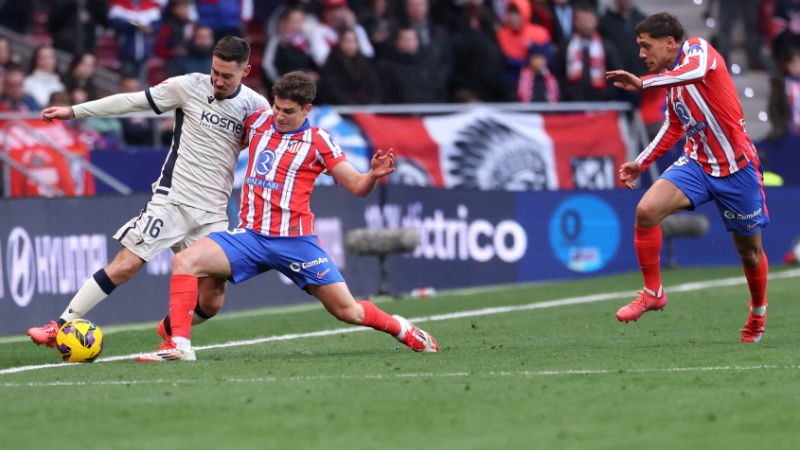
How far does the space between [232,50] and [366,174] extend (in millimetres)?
1308

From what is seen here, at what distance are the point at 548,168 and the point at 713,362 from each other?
10926mm

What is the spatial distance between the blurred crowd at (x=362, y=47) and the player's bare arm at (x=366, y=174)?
781 centimetres

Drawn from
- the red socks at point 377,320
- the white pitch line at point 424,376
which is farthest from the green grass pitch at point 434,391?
the red socks at point 377,320

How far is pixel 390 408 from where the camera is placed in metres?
7.48

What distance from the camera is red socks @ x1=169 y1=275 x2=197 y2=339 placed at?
381 inches

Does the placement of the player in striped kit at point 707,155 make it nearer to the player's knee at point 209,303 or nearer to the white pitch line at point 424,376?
the white pitch line at point 424,376

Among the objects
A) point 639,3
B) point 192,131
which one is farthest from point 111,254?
point 639,3

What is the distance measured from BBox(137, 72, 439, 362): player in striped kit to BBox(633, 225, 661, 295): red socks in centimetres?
195

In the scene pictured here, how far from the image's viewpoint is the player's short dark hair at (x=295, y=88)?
9.59 metres

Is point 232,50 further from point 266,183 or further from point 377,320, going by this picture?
point 377,320

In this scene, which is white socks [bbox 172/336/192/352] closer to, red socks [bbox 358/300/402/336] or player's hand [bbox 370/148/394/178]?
red socks [bbox 358/300/402/336]

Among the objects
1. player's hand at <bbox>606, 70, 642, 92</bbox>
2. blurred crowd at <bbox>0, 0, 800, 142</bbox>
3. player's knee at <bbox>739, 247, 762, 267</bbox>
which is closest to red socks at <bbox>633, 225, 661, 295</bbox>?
player's knee at <bbox>739, 247, 762, 267</bbox>

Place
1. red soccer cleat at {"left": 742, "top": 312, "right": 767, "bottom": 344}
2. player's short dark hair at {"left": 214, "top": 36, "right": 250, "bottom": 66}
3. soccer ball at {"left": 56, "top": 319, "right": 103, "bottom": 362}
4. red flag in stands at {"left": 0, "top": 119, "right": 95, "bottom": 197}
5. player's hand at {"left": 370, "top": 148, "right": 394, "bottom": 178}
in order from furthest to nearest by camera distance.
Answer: red flag in stands at {"left": 0, "top": 119, "right": 95, "bottom": 197} → red soccer cleat at {"left": 742, "top": 312, "right": 767, "bottom": 344} → player's short dark hair at {"left": 214, "top": 36, "right": 250, "bottom": 66} → soccer ball at {"left": 56, "top": 319, "right": 103, "bottom": 362} → player's hand at {"left": 370, "top": 148, "right": 394, "bottom": 178}

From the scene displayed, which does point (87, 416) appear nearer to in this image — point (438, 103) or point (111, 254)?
point (111, 254)
